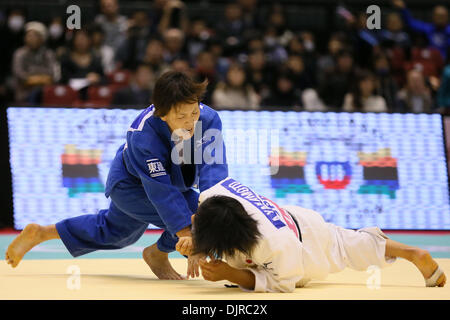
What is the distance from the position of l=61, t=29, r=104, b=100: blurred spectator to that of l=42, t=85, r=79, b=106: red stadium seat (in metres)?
0.53

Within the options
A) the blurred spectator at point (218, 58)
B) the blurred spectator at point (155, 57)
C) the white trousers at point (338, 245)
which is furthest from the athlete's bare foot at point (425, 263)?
the blurred spectator at point (218, 58)

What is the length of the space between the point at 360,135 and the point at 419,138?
1.77ft

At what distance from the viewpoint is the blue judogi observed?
10.2 feet

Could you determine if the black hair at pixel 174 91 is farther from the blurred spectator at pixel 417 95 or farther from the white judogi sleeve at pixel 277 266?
the blurred spectator at pixel 417 95

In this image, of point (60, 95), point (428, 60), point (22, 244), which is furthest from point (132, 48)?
point (22, 244)

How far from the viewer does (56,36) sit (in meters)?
8.45

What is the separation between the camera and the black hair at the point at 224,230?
2571 mm

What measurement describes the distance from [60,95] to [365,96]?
3.24m

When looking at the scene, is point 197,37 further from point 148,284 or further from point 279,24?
point 148,284

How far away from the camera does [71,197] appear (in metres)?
5.62

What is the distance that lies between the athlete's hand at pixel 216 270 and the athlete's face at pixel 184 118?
708 millimetres

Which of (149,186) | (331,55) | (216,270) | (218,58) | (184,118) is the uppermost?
(331,55)

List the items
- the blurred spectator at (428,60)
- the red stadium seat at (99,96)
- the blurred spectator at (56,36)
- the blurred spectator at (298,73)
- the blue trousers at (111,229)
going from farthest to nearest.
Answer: the blurred spectator at (428,60) < the blurred spectator at (56,36) < the blurred spectator at (298,73) < the red stadium seat at (99,96) < the blue trousers at (111,229)

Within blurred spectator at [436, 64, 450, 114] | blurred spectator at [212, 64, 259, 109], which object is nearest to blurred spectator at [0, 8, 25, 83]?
blurred spectator at [212, 64, 259, 109]
